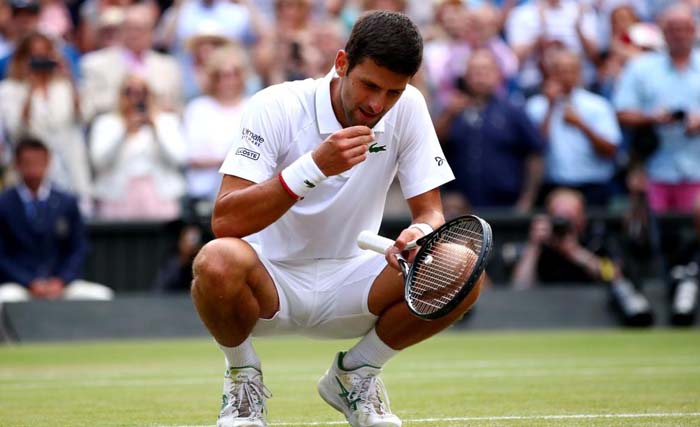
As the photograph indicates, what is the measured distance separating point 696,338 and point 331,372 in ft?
18.8

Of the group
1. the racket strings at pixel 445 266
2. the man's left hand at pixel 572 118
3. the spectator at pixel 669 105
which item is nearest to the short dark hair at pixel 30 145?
the man's left hand at pixel 572 118

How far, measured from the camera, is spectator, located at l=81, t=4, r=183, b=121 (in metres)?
13.1

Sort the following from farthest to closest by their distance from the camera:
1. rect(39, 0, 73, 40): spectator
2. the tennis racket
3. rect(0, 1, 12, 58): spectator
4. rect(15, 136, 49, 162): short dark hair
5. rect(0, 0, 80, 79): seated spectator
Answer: rect(39, 0, 73, 40): spectator → rect(0, 1, 12, 58): spectator → rect(0, 0, 80, 79): seated spectator → rect(15, 136, 49, 162): short dark hair → the tennis racket

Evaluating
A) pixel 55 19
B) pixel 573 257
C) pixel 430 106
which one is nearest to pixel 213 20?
pixel 55 19

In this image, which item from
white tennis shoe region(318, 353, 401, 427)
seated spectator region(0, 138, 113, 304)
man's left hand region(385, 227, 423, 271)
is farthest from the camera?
seated spectator region(0, 138, 113, 304)

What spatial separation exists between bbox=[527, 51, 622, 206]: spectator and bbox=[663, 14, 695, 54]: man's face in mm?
875

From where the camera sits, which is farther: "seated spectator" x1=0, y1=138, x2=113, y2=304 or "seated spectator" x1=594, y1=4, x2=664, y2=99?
"seated spectator" x1=594, y1=4, x2=664, y2=99

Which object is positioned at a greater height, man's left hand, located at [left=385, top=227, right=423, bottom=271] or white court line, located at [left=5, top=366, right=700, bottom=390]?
man's left hand, located at [left=385, top=227, right=423, bottom=271]

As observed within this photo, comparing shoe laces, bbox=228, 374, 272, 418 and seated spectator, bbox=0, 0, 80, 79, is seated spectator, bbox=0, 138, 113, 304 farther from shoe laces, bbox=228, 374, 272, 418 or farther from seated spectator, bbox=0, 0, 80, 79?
shoe laces, bbox=228, 374, 272, 418

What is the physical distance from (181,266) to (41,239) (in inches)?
50.2

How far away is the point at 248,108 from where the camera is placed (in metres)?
5.48

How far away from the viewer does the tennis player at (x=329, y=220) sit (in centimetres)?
517

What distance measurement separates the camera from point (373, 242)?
5.31 metres

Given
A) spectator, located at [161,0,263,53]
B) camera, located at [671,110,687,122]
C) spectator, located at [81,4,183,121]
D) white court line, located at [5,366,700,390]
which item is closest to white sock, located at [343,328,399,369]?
white court line, located at [5,366,700,390]
